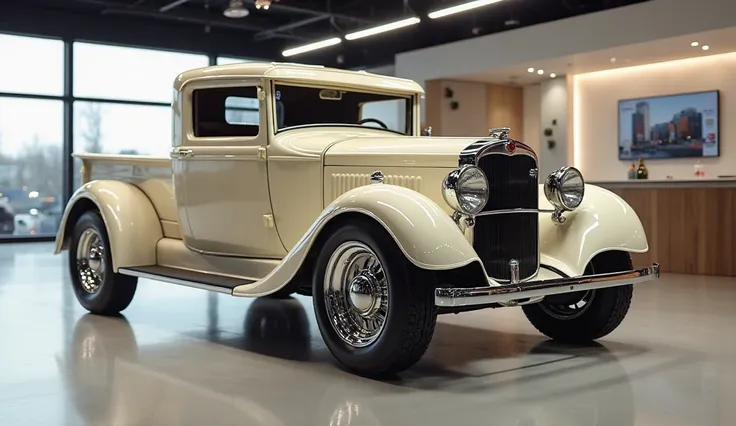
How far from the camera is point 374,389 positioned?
3248mm

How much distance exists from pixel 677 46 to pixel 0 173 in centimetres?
1085

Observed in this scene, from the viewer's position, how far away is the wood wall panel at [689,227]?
8.07 meters

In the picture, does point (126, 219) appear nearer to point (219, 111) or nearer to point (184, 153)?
point (184, 153)

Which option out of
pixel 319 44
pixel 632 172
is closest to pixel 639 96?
pixel 632 172

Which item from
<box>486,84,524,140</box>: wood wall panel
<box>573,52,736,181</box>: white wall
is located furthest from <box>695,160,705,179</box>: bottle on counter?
<box>486,84,524,140</box>: wood wall panel

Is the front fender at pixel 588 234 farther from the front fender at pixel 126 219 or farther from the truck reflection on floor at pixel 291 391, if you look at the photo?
the front fender at pixel 126 219

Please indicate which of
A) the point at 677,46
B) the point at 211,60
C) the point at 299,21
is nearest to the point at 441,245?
the point at 677,46

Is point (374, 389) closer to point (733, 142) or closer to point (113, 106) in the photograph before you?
point (733, 142)

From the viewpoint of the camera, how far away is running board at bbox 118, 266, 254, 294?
13.5ft

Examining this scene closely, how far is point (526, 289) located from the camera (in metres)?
3.31

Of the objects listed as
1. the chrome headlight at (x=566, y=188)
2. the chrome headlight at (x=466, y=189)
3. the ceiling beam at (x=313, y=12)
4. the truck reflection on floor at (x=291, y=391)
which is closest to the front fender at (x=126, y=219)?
the truck reflection on floor at (x=291, y=391)

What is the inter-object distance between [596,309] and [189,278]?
7.56 feet

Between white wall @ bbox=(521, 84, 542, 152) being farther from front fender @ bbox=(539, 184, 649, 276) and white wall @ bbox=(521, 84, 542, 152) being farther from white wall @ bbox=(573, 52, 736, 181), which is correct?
front fender @ bbox=(539, 184, 649, 276)

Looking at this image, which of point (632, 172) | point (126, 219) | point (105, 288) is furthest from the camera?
point (632, 172)
